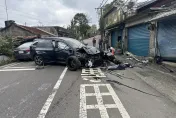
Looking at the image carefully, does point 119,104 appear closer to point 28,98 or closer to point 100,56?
point 28,98

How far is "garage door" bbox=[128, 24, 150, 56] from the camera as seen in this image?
37.8 feet

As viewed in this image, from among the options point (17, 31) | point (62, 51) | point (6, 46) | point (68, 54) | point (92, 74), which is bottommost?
point (92, 74)

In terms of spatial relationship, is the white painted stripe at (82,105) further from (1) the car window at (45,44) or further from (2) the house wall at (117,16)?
(2) the house wall at (117,16)

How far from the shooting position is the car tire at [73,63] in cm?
769

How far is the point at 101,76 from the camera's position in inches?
262

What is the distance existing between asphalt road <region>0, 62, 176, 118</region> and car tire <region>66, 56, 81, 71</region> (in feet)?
5.94

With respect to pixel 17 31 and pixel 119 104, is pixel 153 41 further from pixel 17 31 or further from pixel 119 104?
pixel 17 31

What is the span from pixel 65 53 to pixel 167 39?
239 inches

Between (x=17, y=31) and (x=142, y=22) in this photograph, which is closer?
(x=142, y=22)

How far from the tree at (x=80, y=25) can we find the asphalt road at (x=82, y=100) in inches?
2293

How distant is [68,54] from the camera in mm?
8344

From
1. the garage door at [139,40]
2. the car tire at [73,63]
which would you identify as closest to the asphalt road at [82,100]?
the car tire at [73,63]

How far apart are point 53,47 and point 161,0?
9573mm

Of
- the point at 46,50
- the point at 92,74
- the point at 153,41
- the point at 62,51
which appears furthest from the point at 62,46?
the point at 153,41
